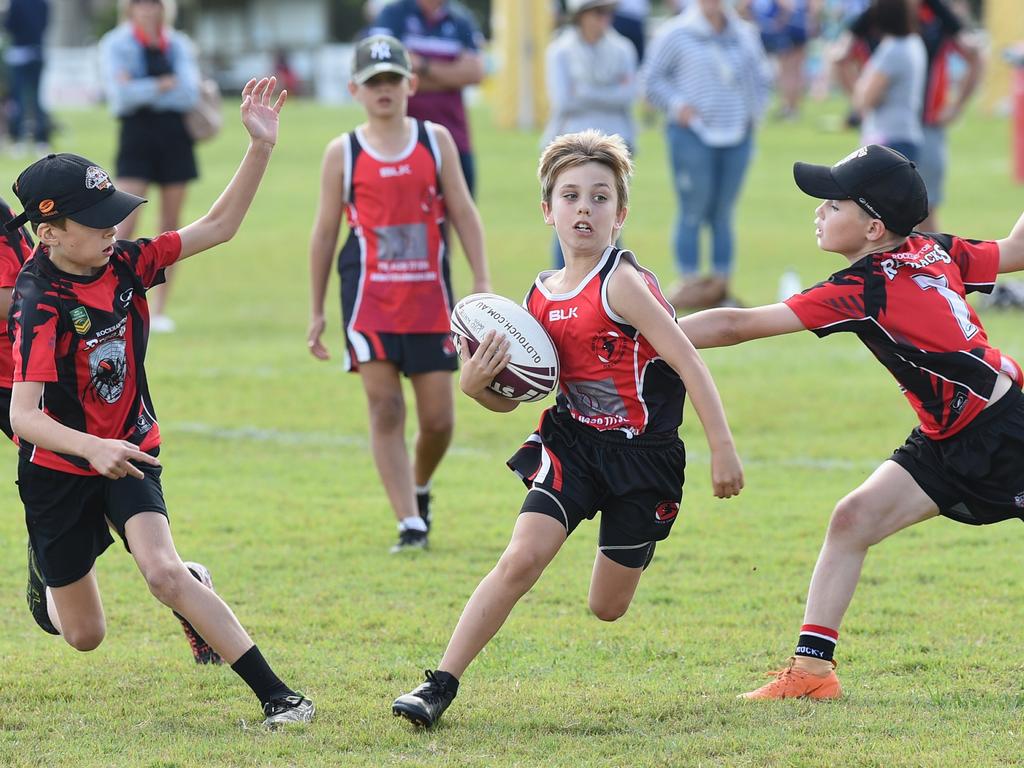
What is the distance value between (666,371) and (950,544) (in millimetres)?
2650

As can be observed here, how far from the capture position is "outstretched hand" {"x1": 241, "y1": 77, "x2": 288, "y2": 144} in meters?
4.92

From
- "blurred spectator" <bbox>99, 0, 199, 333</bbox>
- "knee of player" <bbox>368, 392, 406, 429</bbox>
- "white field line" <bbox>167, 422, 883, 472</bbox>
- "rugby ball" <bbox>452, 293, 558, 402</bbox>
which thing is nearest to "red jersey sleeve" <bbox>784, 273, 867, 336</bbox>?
"rugby ball" <bbox>452, 293, 558, 402</bbox>

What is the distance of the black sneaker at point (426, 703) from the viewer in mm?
4395

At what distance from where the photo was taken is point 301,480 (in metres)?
8.12

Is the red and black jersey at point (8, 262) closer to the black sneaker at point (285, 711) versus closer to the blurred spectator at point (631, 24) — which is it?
the black sneaker at point (285, 711)

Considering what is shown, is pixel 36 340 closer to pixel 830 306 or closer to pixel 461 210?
pixel 830 306

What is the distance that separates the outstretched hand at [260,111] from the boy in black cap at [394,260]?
158cm

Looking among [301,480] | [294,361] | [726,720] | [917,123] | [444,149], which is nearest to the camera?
[726,720]

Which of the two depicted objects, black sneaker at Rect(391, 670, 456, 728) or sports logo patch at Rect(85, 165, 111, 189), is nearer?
black sneaker at Rect(391, 670, 456, 728)

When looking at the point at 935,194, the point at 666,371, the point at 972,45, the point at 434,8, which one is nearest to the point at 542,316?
the point at 666,371

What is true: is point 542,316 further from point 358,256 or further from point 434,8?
point 434,8

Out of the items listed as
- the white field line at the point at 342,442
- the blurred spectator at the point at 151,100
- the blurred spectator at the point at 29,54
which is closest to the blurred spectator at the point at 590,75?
the blurred spectator at the point at 151,100

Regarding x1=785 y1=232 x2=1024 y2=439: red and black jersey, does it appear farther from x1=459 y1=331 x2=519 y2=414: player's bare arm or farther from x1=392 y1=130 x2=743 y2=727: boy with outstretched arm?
x1=459 y1=331 x2=519 y2=414: player's bare arm

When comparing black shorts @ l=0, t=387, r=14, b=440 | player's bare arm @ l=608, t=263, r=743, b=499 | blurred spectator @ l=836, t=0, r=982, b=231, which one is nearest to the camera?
player's bare arm @ l=608, t=263, r=743, b=499
